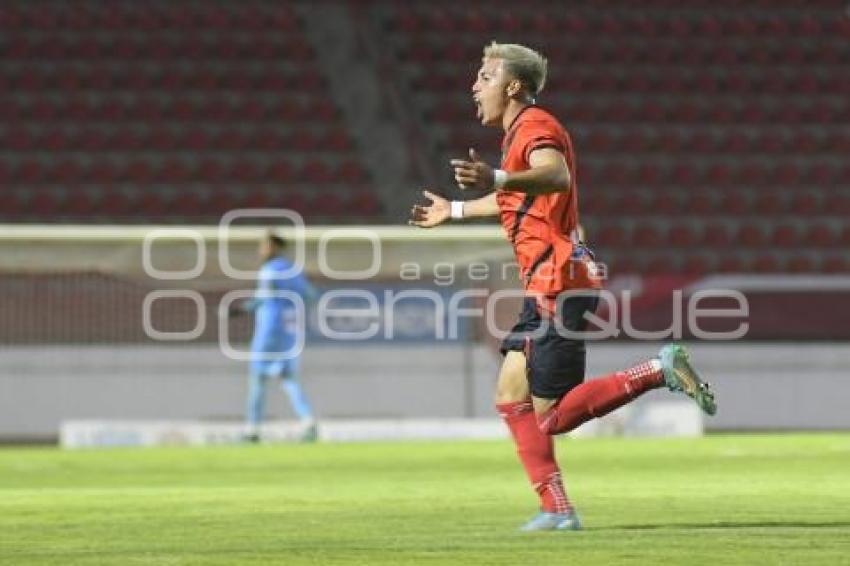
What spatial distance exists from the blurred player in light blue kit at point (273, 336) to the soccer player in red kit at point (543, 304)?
1007cm

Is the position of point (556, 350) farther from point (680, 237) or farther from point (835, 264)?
point (835, 264)

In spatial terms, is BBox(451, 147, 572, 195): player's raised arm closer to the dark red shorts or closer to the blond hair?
the blond hair

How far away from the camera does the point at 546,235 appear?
8273 mm

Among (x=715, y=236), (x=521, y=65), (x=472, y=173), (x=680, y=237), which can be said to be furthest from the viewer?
(x=715, y=236)

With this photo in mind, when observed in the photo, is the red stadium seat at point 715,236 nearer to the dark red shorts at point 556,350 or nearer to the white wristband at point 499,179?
the dark red shorts at point 556,350

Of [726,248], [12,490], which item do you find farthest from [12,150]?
[12,490]

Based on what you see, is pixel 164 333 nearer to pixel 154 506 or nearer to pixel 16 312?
pixel 16 312

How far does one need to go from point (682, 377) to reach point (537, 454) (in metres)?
0.75

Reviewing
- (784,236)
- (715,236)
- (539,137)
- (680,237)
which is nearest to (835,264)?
(784,236)

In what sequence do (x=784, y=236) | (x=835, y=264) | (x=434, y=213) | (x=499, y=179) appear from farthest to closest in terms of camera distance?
(x=784, y=236)
(x=835, y=264)
(x=434, y=213)
(x=499, y=179)

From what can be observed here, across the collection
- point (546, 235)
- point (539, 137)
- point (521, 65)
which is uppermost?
point (521, 65)

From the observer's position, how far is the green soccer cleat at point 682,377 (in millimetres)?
8094

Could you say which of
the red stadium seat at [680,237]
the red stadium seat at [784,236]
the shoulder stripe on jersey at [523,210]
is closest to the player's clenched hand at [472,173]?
the shoulder stripe on jersey at [523,210]

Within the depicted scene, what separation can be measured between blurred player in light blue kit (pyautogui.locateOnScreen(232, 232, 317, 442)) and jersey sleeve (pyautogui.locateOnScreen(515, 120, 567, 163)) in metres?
10.3
